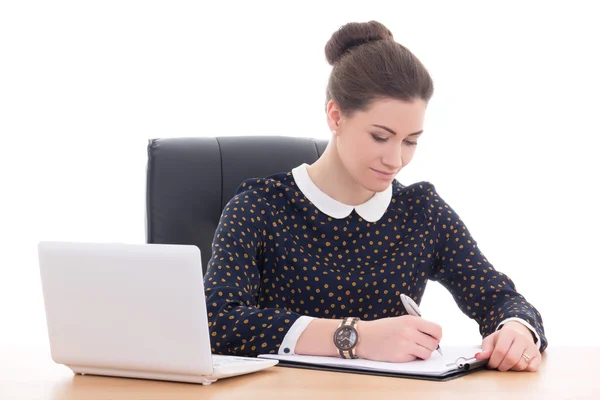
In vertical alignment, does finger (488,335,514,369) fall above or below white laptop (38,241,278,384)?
below

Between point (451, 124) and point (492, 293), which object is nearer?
point (492, 293)

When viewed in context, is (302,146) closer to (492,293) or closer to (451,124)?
(492,293)

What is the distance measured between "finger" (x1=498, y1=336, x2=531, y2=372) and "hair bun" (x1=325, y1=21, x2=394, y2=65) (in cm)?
77

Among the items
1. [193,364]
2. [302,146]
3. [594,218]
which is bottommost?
[594,218]

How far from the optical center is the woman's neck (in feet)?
5.80

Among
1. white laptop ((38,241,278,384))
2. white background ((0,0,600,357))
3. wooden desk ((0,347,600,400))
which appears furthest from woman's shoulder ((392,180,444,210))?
white background ((0,0,600,357))

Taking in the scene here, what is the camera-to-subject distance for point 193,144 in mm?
1847

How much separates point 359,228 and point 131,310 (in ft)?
2.49

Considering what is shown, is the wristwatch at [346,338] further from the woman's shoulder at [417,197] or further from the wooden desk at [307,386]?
the woman's shoulder at [417,197]

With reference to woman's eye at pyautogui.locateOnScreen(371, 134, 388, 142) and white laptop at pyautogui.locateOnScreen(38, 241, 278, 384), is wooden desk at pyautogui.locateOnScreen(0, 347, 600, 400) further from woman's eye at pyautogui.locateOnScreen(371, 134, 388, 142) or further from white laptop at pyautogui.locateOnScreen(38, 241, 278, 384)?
woman's eye at pyautogui.locateOnScreen(371, 134, 388, 142)

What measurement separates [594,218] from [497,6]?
0.90 m

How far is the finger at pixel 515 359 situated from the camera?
49.6 inches

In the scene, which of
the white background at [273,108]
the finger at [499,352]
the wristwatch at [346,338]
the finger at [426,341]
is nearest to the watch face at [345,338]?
the wristwatch at [346,338]

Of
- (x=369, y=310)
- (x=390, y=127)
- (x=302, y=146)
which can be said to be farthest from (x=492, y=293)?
(x=302, y=146)
